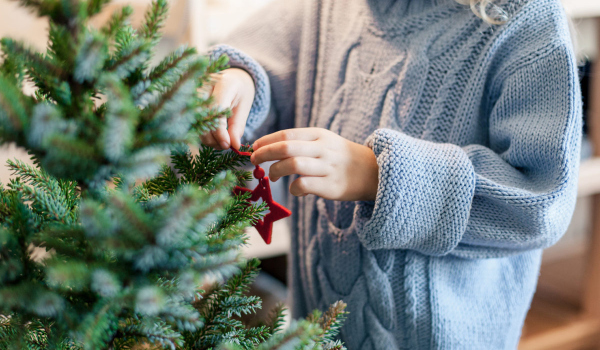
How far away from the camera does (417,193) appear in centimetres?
47

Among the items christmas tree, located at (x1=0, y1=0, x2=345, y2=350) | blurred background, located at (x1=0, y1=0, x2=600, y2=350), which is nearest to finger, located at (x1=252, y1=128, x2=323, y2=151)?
christmas tree, located at (x1=0, y1=0, x2=345, y2=350)

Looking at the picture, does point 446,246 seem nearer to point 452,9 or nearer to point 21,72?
point 452,9

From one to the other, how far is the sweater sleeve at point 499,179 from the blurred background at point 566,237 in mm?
501

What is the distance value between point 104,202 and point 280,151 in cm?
19

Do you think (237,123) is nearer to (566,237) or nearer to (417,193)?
(417,193)

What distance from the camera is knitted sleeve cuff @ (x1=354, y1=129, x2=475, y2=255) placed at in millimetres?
454

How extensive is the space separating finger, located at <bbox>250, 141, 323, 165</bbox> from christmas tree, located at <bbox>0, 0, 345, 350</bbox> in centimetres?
12

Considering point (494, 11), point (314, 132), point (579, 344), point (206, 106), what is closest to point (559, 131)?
point (494, 11)

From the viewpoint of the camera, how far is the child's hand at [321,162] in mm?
412

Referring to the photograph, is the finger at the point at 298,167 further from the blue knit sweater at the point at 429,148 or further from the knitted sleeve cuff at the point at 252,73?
the knitted sleeve cuff at the point at 252,73

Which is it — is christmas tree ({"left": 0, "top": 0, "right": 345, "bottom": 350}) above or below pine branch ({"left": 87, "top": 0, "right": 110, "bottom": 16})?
below

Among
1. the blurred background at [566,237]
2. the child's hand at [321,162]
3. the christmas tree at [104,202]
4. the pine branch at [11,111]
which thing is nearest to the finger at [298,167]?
the child's hand at [321,162]

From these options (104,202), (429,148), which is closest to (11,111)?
(104,202)

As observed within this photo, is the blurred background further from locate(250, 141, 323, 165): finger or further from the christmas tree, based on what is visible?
the christmas tree
